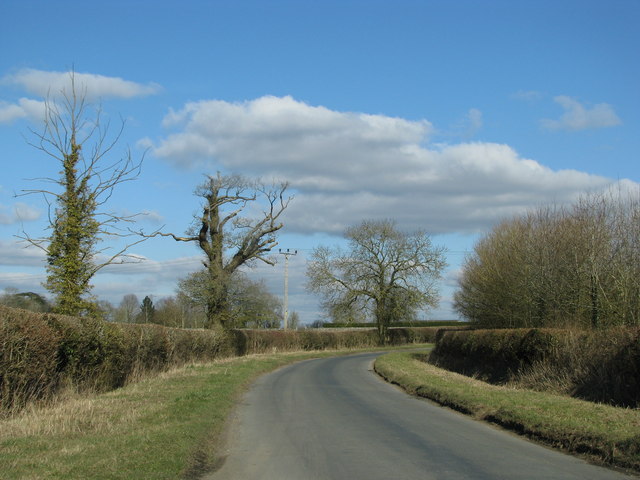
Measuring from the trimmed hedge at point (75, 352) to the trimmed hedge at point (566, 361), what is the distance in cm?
1346

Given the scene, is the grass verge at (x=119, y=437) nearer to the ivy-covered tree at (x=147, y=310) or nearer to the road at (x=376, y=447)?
the road at (x=376, y=447)

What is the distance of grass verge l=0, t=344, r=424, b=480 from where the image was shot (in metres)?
7.27

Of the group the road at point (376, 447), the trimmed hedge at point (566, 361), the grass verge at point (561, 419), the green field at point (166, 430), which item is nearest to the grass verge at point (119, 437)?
the green field at point (166, 430)

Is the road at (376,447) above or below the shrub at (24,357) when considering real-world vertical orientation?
below

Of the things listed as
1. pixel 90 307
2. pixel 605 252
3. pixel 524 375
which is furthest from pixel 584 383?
pixel 90 307

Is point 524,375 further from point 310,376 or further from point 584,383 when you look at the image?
point 310,376

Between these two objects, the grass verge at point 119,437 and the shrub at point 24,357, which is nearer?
the grass verge at point 119,437

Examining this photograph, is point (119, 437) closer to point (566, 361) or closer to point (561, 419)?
point (561, 419)

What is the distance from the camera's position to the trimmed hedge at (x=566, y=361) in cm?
1421

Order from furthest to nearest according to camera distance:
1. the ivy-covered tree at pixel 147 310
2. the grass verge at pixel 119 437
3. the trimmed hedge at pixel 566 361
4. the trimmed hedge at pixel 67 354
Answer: the ivy-covered tree at pixel 147 310, the trimmed hedge at pixel 566 361, the trimmed hedge at pixel 67 354, the grass verge at pixel 119 437

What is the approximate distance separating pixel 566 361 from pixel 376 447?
34.3 ft

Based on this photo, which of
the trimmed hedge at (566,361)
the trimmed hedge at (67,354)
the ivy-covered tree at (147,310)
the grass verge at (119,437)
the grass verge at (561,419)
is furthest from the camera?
the ivy-covered tree at (147,310)

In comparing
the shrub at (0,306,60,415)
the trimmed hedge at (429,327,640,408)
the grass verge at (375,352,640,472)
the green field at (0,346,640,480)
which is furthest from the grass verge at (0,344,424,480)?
the trimmed hedge at (429,327,640,408)

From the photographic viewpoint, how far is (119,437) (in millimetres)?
9352
